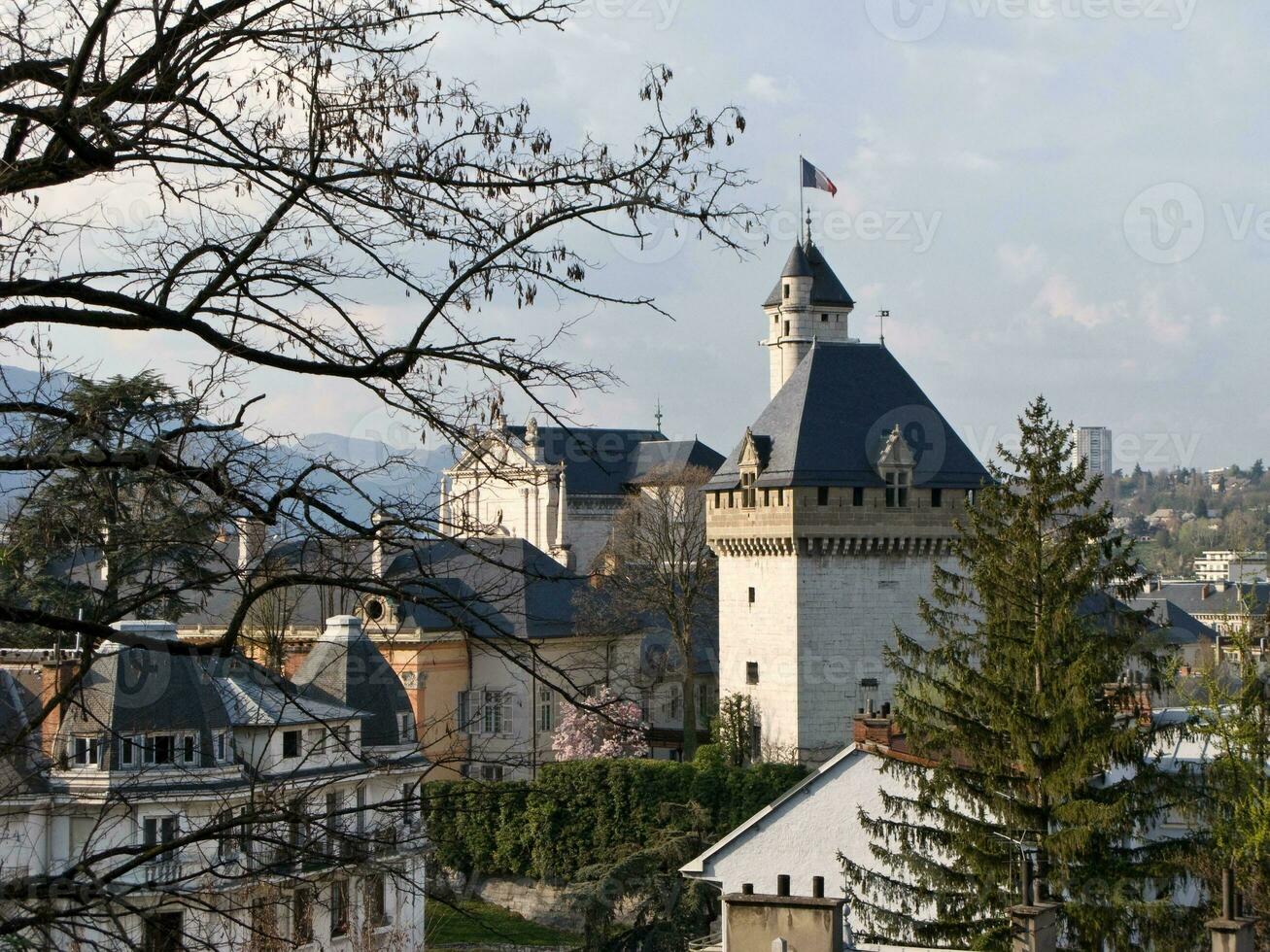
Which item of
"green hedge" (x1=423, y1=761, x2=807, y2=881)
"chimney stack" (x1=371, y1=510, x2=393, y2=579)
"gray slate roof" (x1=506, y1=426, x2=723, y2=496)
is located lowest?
"green hedge" (x1=423, y1=761, x2=807, y2=881)

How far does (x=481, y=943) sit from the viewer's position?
34.4 meters

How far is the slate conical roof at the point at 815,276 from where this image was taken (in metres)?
52.0

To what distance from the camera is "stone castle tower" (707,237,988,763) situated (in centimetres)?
3834

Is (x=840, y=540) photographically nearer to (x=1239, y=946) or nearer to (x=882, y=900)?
(x=882, y=900)

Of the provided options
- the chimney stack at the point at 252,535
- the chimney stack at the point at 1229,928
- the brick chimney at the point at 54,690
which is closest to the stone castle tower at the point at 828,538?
the brick chimney at the point at 54,690

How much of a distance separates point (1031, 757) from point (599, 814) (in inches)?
694

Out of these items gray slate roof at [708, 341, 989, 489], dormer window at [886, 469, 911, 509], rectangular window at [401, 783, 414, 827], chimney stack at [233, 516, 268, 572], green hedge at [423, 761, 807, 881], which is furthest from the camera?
gray slate roof at [708, 341, 989, 489]

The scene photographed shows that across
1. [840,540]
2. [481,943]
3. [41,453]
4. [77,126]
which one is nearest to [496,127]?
[77,126]

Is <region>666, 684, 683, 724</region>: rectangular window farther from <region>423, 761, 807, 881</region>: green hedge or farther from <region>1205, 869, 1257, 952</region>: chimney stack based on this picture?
<region>1205, 869, 1257, 952</region>: chimney stack

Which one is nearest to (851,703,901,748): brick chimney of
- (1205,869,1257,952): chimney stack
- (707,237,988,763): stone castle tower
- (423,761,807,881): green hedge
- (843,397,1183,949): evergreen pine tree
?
(843,397,1183,949): evergreen pine tree

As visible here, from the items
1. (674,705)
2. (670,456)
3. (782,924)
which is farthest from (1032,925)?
(670,456)

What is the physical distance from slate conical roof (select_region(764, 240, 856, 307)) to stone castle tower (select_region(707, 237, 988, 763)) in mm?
11332

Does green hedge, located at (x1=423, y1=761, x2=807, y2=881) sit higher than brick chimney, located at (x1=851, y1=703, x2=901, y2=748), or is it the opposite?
brick chimney, located at (x1=851, y1=703, x2=901, y2=748)

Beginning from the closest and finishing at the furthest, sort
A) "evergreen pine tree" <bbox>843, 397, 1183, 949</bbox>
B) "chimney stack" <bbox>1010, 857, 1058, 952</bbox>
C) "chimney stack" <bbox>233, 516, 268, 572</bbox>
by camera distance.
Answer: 1. "chimney stack" <bbox>233, 516, 268, 572</bbox>
2. "chimney stack" <bbox>1010, 857, 1058, 952</bbox>
3. "evergreen pine tree" <bbox>843, 397, 1183, 949</bbox>
